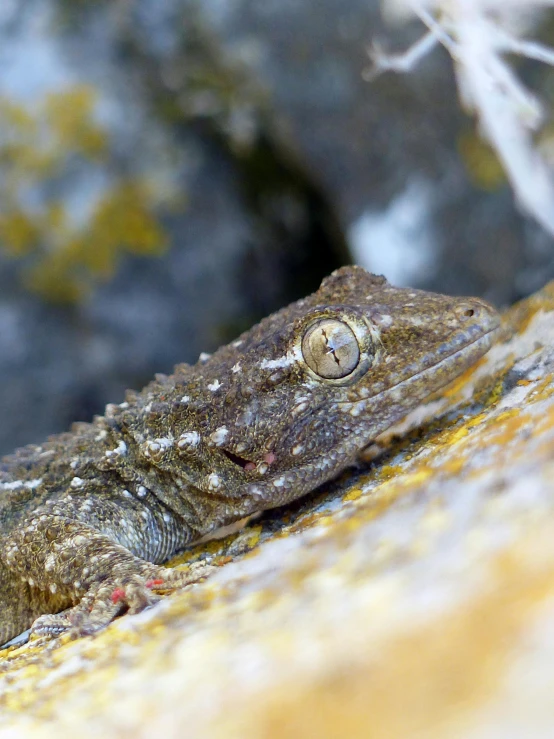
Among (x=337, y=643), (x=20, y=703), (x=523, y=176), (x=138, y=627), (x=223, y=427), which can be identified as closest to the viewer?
(x=337, y=643)

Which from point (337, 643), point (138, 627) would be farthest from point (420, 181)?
point (337, 643)

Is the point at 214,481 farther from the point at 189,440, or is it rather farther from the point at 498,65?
the point at 498,65

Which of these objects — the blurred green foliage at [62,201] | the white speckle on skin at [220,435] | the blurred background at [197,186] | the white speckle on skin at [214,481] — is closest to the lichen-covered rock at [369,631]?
the white speckle on skin at [214,481]

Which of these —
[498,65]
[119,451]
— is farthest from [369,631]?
[498,65]

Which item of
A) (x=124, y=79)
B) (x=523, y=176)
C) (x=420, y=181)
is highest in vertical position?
(x=124, y=79)

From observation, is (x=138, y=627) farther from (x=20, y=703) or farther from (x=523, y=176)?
(x=523, y=176)

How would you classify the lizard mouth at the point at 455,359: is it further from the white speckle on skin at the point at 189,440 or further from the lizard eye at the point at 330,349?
the white speckle on skin at the point at 189,440

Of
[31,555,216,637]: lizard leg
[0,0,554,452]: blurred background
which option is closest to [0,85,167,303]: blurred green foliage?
[0,0,554,452]: blurred background
